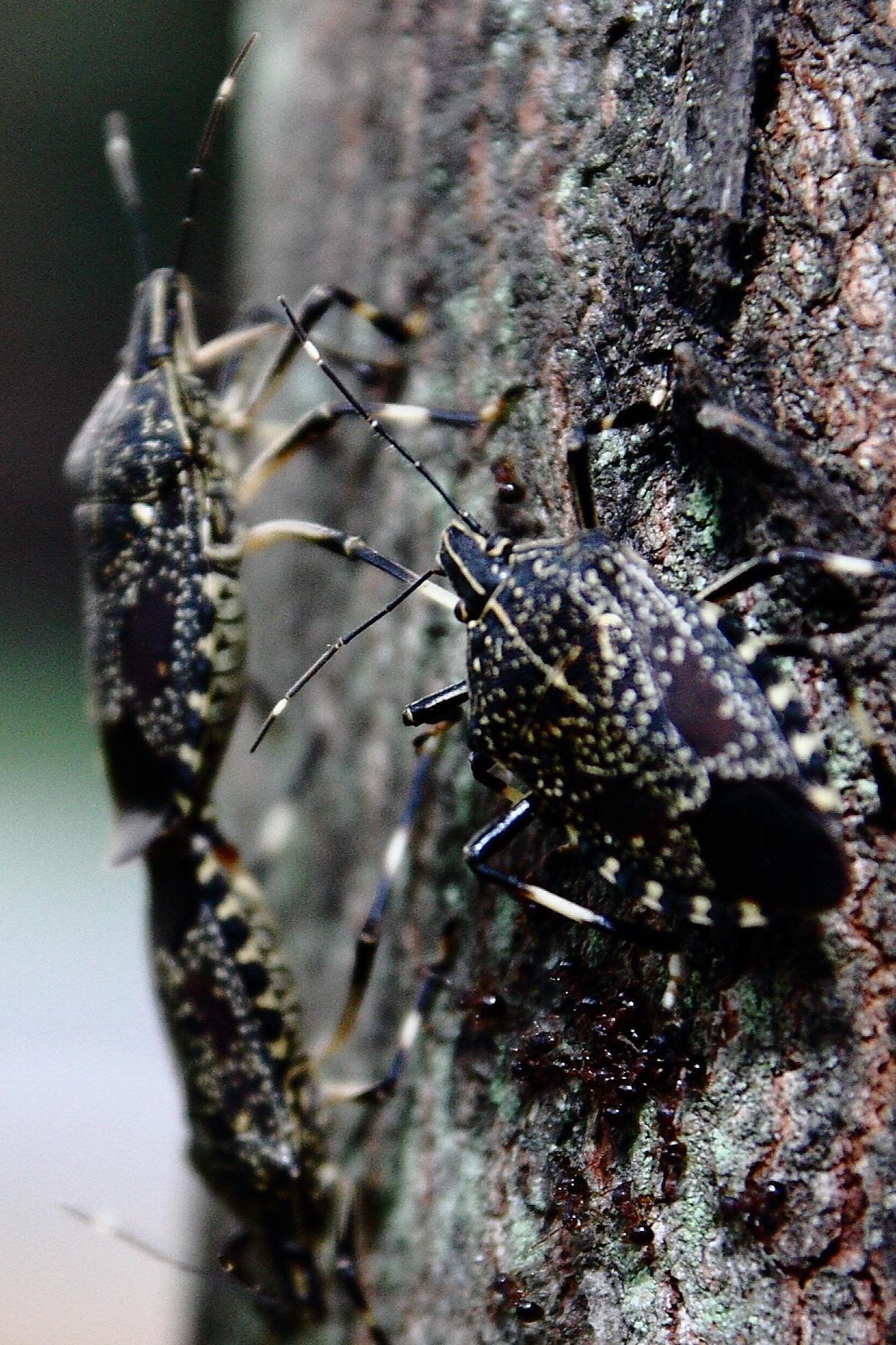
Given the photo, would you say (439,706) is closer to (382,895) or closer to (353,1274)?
(382,895)

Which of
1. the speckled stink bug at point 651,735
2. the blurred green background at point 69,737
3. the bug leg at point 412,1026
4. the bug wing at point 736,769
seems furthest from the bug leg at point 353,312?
the blurred green background at point 69,737

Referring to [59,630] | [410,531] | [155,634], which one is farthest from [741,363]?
[59,630]

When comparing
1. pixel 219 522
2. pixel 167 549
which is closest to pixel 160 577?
pixel 167 549

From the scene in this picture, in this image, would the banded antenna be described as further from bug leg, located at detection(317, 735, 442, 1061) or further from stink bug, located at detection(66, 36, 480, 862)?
bug leg, located at detection(317, 735, 442, 1061)

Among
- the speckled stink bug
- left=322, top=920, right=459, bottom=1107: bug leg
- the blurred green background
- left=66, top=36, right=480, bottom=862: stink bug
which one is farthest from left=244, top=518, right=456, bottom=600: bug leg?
the blurred green background

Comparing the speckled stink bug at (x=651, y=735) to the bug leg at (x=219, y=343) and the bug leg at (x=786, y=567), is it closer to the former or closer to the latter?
the bug leg at (x=786, y=567)

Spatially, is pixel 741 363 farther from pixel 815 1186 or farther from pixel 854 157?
pixel 815 1186
